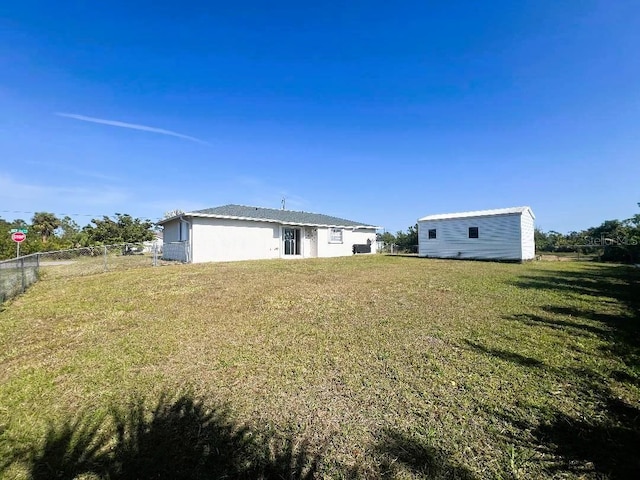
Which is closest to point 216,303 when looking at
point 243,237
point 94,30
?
point 243,237

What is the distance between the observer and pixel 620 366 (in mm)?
3814

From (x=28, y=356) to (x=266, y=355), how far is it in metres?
3.50

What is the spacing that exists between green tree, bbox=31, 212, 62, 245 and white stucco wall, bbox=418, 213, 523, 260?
4608 cm

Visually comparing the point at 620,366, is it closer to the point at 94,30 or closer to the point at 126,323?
the point at 126,323

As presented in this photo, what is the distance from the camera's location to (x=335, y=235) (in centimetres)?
2392

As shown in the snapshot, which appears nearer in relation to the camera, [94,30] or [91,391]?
[91,391]

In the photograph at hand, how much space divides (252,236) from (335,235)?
23.8ft

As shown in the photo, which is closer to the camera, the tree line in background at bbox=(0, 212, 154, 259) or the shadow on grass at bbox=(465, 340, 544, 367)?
the shadow on grass at bbox=(465, 340, 544, 367)

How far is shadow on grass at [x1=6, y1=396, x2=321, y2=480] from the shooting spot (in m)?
2.26

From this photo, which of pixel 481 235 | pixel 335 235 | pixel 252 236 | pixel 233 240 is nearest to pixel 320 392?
pixel 233 240

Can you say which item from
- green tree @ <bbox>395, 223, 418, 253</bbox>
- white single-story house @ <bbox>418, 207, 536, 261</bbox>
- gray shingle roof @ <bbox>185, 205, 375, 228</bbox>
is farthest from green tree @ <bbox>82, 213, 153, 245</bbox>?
white single-story house @ <bbox>418, 207, 536, 261</bbox>

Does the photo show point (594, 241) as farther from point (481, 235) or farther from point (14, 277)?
point (14, 277)

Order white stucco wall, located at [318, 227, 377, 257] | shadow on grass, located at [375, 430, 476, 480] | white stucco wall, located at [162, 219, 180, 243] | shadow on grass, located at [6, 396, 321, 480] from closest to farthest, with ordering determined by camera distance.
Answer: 1. shadow on grass, located at [375, 430, 476, 480]
2. shadow on grass, located at [6, 396, 321, 480]
3. white stucco wall, located at [162, 219, 180, 243]
4. white stucco wall, located at [318, 227, 377, 257]

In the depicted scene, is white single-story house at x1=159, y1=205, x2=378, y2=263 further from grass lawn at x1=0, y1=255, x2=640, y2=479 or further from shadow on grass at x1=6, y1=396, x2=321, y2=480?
shadow on grass at x1=6, y1=396, x2=321, y2=480
